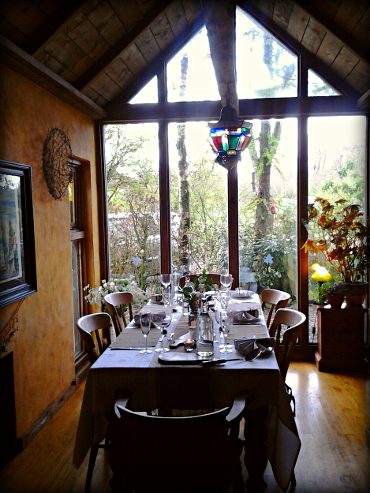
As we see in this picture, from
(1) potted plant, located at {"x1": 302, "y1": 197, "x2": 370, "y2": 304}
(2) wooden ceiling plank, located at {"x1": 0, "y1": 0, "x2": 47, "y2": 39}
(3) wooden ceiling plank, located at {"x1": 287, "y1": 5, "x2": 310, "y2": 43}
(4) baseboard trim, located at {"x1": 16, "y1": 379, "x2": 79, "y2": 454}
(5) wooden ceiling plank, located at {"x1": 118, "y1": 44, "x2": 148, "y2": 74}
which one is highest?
(3) wooden ceiling plank, located at {"x1": 287, "y1": 5, "x2": 310, "y2": 43}

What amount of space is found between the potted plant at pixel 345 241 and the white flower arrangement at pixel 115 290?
1.78m

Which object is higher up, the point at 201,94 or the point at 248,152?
the point at 201,94

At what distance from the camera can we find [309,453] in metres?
3.03

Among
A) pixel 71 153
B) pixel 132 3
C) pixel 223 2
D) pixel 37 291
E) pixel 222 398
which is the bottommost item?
pixel 222 398

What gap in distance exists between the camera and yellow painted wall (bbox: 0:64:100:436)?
10.1 ft

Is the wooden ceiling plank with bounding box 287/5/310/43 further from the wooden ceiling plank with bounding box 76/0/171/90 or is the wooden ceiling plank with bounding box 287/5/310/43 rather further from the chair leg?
the chair leg

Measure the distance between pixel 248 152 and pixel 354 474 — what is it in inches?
129

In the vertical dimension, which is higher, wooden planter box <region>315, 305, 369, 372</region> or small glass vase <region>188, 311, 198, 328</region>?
small glass vase <region>188, 311, 198, 328</region>

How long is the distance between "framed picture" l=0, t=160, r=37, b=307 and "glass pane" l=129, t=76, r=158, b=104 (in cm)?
207

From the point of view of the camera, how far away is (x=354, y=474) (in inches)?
109

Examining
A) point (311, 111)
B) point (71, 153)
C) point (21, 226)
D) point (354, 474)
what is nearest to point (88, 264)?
point (71, 153)

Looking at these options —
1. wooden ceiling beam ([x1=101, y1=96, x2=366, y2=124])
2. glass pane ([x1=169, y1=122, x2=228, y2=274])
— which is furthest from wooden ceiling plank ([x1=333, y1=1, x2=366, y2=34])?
glass pane ([x1=169, y1=122, x2=228, y2=274])

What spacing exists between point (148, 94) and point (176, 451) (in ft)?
13.2

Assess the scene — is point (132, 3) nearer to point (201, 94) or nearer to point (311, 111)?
point (201, 94)
